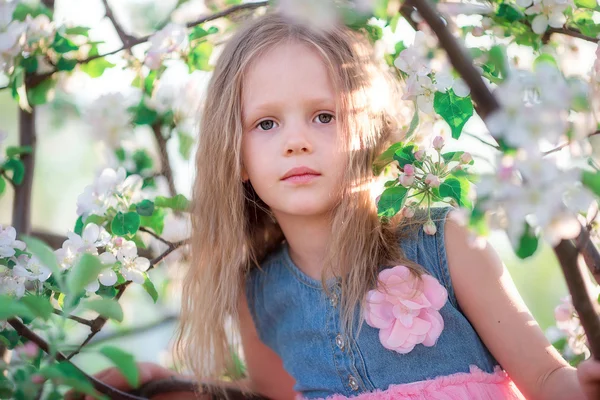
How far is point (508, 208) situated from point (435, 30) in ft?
0.62

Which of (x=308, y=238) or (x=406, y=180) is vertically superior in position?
(x=406, y=180)

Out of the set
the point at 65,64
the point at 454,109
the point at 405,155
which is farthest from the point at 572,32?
the point at 65,64

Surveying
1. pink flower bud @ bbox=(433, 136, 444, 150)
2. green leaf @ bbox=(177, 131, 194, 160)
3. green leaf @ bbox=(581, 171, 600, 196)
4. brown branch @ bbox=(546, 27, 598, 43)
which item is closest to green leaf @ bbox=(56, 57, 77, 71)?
green leaf @ bbox=(177, 131, 194, 160)

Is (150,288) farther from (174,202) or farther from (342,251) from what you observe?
(342,251)

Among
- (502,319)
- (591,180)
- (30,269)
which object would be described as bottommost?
(502,319)

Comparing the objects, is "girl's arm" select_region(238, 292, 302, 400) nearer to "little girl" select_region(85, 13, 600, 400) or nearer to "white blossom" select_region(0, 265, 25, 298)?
"little girl" select_region(85, 13, 600, 400)

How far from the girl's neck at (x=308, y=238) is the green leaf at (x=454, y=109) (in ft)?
1.29

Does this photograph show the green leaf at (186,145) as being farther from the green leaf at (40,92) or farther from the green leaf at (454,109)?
the green leaf at (454,109)

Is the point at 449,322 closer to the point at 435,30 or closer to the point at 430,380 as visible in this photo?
the point at 430,380

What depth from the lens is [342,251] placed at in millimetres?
1524

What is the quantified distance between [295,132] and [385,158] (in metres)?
0.19

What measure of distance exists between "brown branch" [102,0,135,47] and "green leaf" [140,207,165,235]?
0.42 meters

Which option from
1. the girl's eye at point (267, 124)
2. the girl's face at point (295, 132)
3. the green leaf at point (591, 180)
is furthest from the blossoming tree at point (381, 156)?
the girl's eye at point (267, 124)

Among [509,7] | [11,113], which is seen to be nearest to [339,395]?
[509,7]
